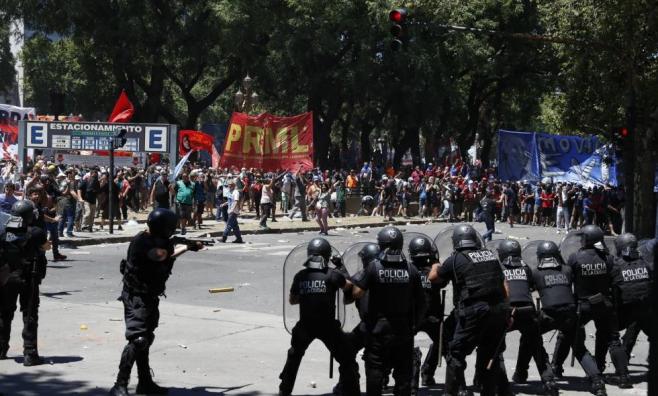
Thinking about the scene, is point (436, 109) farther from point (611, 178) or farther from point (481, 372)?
point (481, 372)

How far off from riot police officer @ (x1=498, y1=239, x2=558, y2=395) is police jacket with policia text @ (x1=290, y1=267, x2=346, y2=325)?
6.01 ft

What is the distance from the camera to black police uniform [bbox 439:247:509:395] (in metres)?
7.48

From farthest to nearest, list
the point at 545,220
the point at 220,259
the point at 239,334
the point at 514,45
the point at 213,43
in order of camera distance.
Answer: the point at 514,45, the point at 213,43, the point at 545,220, the point at 220,259, the point at 239,334

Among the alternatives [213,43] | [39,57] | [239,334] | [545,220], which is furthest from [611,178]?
[39,57]

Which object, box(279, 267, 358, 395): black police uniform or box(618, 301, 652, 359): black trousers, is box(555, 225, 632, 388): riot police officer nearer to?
box(618, 301, 652, 359): black trousers

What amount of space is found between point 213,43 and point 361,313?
1384 inches

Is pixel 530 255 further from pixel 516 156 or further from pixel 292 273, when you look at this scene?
pixel 516 156

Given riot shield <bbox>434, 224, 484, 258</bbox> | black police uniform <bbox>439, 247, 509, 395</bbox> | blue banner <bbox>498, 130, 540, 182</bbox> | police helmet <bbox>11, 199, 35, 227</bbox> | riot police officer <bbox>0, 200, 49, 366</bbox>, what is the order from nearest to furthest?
1. black police uniform <bbox>439, 247, 509, 395</bbox>
2. riot police officer <bbox>0, 200, 49, 366</bbox>
3. police helmet <bbox>11, 199, 35, 227</bbox>
4. riot shield <bbox>434, 224, 484, 258</bbox>
5. blue banner <bbox>498, 130, 540, 182</bbox>

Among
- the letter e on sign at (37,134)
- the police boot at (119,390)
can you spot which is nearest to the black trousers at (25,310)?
the police boot at (119,390)

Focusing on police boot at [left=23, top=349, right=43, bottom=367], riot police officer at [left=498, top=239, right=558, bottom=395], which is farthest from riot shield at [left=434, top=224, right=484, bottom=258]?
police boot at [left=23, top=349, right=43, bottom=367]

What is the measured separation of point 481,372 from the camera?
7.64 metres

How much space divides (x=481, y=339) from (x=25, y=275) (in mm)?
4385

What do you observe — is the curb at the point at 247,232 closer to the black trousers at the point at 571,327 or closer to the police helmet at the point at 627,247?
the police helmet at the point at 627,247

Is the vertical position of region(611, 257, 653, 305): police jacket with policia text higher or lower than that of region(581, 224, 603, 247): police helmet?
lower
